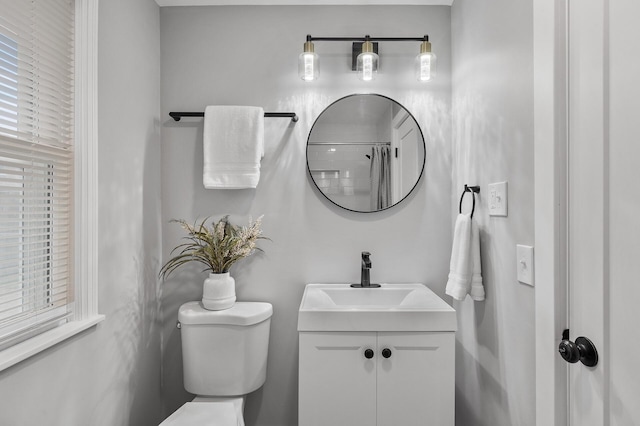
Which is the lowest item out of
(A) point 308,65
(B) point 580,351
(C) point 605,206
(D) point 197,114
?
(B) point 580,351

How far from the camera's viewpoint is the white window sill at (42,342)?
37.7 inches

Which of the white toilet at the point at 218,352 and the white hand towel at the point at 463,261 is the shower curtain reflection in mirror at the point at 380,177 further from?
the white toilet at the point at 218,352

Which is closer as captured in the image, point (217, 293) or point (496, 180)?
point (496, 180)

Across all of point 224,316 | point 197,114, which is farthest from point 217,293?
point 197,114

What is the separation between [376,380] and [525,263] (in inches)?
28.9

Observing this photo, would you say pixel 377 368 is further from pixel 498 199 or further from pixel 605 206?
pixel 605 206

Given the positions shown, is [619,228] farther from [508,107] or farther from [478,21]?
[478,21]

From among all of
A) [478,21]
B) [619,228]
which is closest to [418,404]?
[619,228]

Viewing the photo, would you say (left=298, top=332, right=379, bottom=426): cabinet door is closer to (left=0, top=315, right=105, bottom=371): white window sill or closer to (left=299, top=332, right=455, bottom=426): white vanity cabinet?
(left=299, top=332, right=455, bottom=426): white vanity cabinet

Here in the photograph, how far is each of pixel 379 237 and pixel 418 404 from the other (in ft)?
2.62

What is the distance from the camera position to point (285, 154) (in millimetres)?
1854

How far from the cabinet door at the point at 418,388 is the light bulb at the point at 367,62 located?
1.27 metres

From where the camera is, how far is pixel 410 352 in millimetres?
1411

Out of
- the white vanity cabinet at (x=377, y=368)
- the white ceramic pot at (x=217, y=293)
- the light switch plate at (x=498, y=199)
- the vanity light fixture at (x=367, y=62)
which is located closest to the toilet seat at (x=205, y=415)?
the white vanity cabinet at (x=377, y=368)
